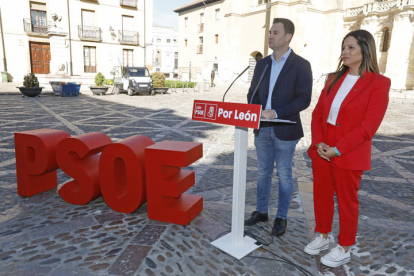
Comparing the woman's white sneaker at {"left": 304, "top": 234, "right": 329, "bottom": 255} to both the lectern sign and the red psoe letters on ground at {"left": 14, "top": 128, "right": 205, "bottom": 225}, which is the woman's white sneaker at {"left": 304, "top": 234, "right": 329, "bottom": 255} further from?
the lectern sign

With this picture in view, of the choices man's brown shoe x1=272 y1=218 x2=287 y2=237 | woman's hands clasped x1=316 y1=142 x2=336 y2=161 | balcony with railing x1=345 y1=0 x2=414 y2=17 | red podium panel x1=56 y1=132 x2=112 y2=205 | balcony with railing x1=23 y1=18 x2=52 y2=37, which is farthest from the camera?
balcony with railing x1=23 y1=18 x2=52 y2=37

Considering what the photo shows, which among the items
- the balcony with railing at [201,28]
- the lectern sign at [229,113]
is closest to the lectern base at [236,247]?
the lectern sign at [229,113]

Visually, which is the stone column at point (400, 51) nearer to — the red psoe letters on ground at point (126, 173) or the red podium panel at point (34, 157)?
the red psoe letters on ground at point (126, 173)

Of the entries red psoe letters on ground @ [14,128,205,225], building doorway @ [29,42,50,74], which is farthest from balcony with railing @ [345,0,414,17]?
building doorway @ [29,42,50,74]

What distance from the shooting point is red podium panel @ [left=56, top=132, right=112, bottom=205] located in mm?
3173

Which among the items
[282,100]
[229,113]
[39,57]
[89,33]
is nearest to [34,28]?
[39,57]

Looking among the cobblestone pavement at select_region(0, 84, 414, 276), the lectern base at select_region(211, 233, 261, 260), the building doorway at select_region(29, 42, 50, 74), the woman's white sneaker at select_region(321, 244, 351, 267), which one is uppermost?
the building doorway at select_region(29, 42, 50, 74)

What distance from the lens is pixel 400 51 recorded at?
21.9 meters

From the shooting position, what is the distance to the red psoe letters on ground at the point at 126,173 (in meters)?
2.96

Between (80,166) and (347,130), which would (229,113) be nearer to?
(347,130)

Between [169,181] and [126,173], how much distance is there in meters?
0.56

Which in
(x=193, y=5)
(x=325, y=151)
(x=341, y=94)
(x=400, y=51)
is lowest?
(x=325, y=151)

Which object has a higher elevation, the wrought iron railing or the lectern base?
the wrought iron railing

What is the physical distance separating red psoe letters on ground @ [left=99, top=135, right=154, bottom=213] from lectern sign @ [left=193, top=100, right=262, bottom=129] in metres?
1.11
